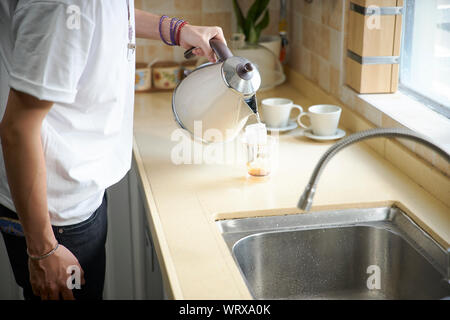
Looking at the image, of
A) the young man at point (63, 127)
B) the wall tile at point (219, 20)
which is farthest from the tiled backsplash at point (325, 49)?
the young man at point (63, 127)

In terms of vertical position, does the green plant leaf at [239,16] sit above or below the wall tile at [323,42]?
above

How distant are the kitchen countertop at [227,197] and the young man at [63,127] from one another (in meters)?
0.16

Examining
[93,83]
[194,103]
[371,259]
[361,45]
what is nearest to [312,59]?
[361,45]

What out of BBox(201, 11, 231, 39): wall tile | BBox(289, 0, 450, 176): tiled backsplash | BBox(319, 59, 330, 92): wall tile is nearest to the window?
BBox(289, 0, 450, 176): tiled backsplash

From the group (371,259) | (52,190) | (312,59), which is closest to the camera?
(52,190)

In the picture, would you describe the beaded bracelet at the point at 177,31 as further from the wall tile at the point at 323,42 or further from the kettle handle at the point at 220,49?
the wall tile at the point at 323,42

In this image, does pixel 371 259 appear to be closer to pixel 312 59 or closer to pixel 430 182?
pixel 430 182

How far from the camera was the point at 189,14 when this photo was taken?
7.27 feet

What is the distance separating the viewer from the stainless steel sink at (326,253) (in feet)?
4.18

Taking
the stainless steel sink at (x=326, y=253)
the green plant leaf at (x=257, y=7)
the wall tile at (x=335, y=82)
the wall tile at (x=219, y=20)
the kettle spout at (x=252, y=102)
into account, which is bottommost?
the stainless steel sink at (x=326, y=253)

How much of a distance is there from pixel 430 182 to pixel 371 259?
0.69ft

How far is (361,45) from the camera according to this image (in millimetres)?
1690

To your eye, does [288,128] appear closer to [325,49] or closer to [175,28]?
[325,49]

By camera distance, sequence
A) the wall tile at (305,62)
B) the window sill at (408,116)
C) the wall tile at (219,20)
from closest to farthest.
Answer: the window sill at (408,116)
the wall tile at (305,62)
the wall tile at (219,20)
